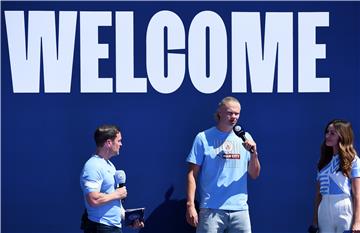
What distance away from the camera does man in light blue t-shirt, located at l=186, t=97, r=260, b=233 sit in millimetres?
5051

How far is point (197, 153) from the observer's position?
16.9ft

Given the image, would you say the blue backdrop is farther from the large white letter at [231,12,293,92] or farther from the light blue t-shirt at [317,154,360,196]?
the light blue t-shirt at [317,154,360,196]

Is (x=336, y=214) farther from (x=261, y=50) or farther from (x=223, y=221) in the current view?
(x=261, y=50)

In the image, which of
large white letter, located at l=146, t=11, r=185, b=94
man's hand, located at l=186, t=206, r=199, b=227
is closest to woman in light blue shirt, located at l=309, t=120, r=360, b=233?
man's hand, located at l=186, t=206, r=199, b=227

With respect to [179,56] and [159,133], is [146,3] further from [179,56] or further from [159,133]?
[159,133]

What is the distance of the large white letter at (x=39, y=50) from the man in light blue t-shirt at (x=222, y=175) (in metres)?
1.28

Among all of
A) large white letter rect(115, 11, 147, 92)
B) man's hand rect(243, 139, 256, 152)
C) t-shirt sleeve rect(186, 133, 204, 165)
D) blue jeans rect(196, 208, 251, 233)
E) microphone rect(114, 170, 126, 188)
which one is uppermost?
large white letter rect(115, 11, 147, 92)

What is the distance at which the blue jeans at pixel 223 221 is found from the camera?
5.04 meters

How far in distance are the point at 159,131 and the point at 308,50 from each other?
4.70ft

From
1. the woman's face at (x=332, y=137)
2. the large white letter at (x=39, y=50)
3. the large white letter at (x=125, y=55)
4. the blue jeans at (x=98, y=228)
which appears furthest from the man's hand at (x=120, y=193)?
the woman's face at (x=332, y=137)

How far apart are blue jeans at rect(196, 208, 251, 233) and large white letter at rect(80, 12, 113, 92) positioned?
135cm

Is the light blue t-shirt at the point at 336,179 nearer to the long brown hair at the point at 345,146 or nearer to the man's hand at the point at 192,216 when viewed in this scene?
the long brown hair at the point at 345,146

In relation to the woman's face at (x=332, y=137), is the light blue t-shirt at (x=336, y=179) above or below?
below

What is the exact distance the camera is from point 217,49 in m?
5.48
